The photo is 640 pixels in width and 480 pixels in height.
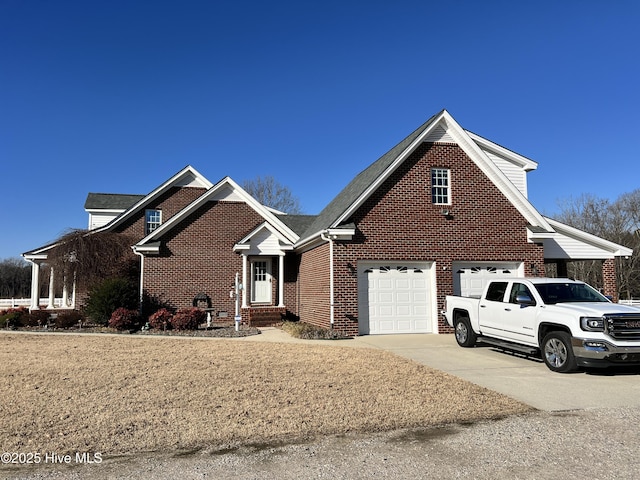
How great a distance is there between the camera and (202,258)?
19.5m

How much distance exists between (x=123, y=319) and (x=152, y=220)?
277 inches

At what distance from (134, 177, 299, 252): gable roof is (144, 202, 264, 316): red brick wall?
0.22 m

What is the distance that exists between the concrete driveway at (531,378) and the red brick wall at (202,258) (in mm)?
9086

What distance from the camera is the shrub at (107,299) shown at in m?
17.4

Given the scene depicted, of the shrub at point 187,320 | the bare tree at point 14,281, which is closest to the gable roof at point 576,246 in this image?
the shrub at point 187,320

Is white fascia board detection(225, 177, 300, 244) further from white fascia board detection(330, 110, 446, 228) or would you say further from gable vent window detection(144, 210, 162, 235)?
white fascia board detection(330, 110, 446, 228)

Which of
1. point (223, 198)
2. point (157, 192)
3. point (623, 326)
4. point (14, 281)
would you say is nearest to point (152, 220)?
point (157, 192)

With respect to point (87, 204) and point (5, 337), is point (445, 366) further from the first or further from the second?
point (87, 204)

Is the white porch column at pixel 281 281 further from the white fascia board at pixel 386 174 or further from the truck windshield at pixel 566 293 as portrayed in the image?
the truck windshield at pixel 566 293

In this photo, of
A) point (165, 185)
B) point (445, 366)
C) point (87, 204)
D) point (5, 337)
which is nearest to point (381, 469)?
point (445, 366)

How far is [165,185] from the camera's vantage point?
22312 mm

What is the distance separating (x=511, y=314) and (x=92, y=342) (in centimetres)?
1082

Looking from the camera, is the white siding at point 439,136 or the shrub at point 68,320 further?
the shrub at point 68,320

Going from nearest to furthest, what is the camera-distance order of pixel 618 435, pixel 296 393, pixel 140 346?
pixel 618 435
pixel 296 393
pixel 140 346
